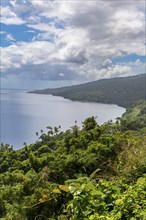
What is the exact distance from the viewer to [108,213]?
11.8 feet

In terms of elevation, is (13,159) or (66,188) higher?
(66,188)

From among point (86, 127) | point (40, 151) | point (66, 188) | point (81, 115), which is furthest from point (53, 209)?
point (81, 115)

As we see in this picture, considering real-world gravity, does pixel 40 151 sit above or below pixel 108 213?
below

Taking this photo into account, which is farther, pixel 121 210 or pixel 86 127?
pixel 86 127

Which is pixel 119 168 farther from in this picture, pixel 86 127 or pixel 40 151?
pixel 40 151

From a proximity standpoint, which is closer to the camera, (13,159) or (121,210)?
(121,210)

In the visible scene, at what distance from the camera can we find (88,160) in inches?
516

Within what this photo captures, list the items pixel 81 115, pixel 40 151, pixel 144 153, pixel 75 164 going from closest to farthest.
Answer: pixel 144 153 → pixel 75 164 → pixel 40 151 → pixel 81 115

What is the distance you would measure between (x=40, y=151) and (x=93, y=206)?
42.9m

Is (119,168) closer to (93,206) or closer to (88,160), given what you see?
(93,206)

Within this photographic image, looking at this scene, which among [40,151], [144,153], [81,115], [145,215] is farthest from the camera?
[81,115]

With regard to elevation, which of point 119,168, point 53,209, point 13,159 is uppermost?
point 119,168

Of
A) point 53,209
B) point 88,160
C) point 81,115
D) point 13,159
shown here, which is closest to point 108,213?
point 53,209

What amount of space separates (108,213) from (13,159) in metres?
50.1
